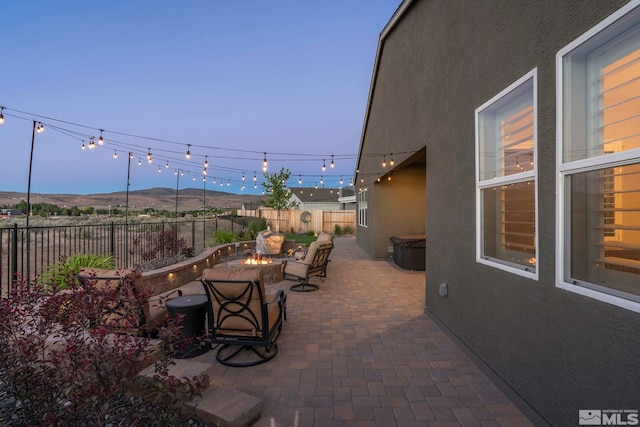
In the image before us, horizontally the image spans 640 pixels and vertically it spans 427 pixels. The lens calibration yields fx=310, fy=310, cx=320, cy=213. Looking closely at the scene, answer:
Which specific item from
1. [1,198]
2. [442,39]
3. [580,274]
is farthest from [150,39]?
[580,274]

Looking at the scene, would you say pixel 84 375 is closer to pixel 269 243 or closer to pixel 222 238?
pixel 269 243

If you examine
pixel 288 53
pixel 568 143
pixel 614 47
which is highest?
pixel 288 53

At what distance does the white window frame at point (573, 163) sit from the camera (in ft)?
6.18

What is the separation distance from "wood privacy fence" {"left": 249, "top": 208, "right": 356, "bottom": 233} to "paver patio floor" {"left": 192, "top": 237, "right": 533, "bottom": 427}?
18.9 meters

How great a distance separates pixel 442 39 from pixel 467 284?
372cm

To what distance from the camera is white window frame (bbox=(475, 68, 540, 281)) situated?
2.70 meters

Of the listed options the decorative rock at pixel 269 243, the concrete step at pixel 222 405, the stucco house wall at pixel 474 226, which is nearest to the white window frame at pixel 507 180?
the stucco house wall at pixel 474 226

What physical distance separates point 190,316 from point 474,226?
3.76 meters

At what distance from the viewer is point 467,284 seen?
4039 mm

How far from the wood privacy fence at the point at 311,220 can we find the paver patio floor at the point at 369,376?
18.9 m

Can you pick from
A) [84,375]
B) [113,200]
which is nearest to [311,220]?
[84,375]

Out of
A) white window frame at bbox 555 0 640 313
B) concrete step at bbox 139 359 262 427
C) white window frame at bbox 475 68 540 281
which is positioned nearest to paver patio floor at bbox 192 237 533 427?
concrete step at bbox 139 359 262 427

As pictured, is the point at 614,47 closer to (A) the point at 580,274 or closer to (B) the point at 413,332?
(A) the point at 580,274

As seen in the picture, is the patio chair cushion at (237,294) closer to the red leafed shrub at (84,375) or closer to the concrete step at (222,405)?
the concrete step at (222,405)
